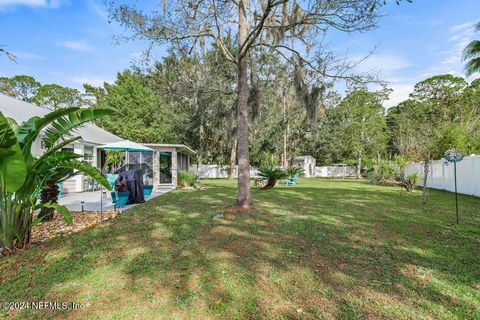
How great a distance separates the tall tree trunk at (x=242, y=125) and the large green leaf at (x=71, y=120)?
12.4 ft

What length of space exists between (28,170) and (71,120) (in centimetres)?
98

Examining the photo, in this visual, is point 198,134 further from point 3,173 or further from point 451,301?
point 451,301

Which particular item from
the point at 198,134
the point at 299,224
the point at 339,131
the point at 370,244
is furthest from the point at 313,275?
the point at 339,131

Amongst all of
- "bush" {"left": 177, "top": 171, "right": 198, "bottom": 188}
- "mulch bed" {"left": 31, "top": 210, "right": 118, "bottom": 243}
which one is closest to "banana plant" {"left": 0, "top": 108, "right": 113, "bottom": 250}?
"mulch bed" {"left": 31, "top": 210, "right": 118, "bottom": 243}

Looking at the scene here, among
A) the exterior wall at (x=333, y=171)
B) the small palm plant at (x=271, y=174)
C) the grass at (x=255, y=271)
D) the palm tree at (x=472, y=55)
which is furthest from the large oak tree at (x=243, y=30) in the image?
the exterior wall at (x=333, y=171)

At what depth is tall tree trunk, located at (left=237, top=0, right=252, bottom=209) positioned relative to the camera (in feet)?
24.8

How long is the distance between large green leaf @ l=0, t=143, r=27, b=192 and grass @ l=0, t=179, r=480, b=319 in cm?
112

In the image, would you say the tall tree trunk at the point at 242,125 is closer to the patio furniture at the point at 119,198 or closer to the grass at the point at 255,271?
the grass at the point at 255,271

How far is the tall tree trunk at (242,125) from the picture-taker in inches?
297

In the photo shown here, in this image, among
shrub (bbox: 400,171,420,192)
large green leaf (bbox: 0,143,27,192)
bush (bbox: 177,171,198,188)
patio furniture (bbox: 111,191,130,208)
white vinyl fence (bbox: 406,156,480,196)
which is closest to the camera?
large green leaf (bbox: 0,143,27,192)

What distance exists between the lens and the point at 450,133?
627 inches

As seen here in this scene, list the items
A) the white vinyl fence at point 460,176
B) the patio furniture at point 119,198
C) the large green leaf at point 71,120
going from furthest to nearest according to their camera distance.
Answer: the white vinyl fence at point 460,176 → the patio furniture at point 119,198 → the large green leaf at point 71,120

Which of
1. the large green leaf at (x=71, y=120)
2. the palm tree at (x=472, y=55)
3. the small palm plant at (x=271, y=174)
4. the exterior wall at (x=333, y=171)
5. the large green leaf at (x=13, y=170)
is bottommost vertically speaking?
the exterior wall at (x=333, y=171)

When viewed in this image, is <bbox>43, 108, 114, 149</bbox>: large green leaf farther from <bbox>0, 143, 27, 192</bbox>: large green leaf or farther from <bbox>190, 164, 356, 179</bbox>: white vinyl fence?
<bbox>190, 164, 356, 179</bbox>: white vinyl fence
